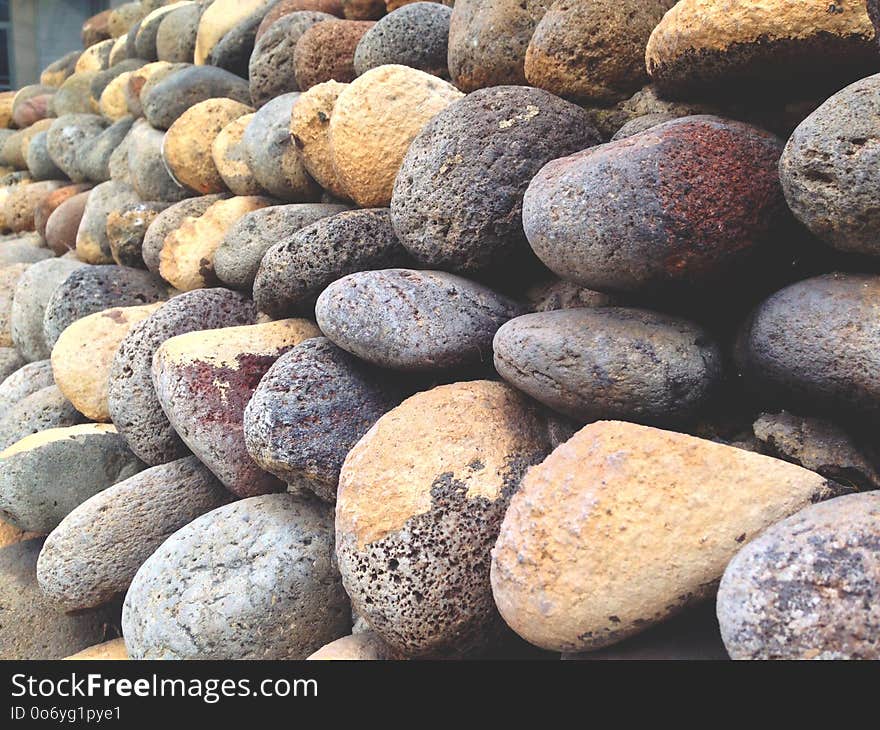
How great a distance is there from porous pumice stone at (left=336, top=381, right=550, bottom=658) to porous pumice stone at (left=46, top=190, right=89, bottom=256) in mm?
2797

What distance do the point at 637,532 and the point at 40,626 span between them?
1.72 meters

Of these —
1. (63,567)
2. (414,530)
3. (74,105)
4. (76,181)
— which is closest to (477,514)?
(414,530)

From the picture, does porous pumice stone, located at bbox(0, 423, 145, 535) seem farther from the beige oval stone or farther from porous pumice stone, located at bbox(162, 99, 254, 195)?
the beige oval stone

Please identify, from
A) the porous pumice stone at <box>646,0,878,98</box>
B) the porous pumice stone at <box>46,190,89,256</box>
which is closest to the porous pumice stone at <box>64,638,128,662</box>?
the porous pumice stone at <box>646,0,878,98</box>

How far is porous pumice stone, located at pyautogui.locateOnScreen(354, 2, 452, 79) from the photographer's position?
7.88ft

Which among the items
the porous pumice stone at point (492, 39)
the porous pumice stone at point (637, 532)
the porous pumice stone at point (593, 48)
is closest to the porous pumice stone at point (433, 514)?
the porous pumice stone at point (637, 532)

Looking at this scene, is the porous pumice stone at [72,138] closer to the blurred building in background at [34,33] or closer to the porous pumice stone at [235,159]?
the porous pumice stone at [235,159]

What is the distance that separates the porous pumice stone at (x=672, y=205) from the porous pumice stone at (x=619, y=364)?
0.08 metres

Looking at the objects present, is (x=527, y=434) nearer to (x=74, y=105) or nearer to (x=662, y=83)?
(x=662, y=83)

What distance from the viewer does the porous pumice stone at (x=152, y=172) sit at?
3334 mm

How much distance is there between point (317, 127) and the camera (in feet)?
7.83

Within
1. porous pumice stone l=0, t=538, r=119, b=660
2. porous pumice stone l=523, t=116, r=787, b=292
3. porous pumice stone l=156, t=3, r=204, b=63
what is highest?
porous pumice stone l=523, t=116, r=787, b=292

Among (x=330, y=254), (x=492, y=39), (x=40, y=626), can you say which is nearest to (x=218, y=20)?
(x=492, y=39)

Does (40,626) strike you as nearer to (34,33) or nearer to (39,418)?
(39,418)
